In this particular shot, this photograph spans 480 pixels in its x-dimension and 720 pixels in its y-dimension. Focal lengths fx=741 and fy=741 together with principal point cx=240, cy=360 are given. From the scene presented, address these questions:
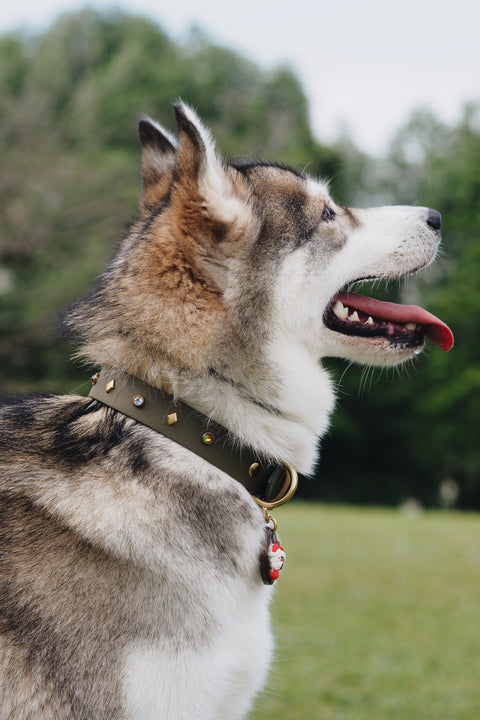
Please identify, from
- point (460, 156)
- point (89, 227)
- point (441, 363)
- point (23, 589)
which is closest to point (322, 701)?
→ point (23, 589)

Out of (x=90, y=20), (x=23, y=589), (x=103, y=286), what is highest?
(x=90, y=20)

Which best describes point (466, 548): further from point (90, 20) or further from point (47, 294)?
point (90, 20)

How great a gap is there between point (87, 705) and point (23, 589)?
15.6 inches

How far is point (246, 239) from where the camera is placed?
276cm

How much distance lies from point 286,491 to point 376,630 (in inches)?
209

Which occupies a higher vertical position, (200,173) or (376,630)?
(200,173)

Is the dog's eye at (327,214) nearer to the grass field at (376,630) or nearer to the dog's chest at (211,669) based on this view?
the dog's chest at (211,669)

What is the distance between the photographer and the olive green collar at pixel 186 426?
8.31 feet

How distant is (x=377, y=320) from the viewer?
120 inches

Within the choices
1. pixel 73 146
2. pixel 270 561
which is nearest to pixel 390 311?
pixel 270 561

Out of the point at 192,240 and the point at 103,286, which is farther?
the point at 103,286

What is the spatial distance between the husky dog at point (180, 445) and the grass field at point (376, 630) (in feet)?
2.12

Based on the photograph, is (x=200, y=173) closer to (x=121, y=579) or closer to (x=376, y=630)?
(x=121, y=579)

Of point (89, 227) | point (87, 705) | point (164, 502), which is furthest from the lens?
point (89, 227)
